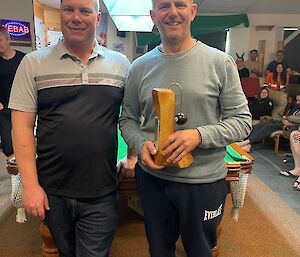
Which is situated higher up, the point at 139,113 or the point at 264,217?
the point at 139,113

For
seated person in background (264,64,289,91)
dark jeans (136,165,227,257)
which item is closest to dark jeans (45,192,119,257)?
dark jeans (136,165,227,257)

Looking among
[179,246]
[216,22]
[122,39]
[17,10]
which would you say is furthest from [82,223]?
[122,39]

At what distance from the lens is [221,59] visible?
1145mm

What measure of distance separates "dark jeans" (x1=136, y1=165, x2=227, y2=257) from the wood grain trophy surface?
119 millimetres

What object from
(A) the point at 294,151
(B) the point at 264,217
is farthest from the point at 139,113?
(A) the point at 294,151

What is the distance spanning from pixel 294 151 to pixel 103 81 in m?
3.20

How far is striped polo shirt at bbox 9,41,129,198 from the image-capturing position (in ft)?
3.90

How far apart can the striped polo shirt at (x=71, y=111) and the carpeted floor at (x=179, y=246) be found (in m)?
1.13

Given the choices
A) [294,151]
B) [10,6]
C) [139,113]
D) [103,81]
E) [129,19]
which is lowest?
[294,151]

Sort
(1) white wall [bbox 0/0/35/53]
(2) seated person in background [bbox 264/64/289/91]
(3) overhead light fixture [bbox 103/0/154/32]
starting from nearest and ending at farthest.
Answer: (3) overhead light fixture [bbox 103/0/154/32], (1) white wall [bbox 0/0/35/53], (2) seated person in background [bbox 264/64/289/91]

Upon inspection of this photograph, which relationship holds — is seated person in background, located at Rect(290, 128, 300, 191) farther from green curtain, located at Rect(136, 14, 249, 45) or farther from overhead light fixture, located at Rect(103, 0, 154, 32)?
green curtain, located at Rect(136, 14, 249, 45)

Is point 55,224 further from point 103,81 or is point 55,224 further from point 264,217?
point 264,217

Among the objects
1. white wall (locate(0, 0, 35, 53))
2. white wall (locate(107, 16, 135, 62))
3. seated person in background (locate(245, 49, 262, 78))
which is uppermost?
white wall (locate(0, 0, 35, 53))

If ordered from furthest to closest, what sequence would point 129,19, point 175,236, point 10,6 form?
point 10,6, point 129,19, point 175,236
